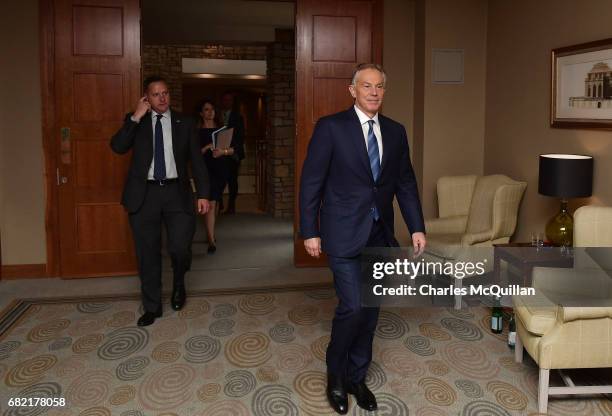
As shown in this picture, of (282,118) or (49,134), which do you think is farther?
(282,118)

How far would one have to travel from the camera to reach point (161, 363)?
146 inches

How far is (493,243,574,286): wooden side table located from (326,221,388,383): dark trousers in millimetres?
1354

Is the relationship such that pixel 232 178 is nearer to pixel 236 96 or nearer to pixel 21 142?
pixel 236 96

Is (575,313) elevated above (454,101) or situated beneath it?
situated beneath

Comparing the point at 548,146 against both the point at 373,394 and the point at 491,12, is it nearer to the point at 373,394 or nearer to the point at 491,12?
the point at 491,12

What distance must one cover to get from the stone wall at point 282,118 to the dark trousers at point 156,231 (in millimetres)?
4589

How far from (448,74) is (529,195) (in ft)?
4.74

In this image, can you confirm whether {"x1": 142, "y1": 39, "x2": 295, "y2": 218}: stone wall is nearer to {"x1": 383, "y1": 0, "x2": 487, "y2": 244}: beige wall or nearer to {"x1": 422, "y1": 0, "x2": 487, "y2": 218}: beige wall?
{"x1": 383, "y1": 0, "x2": 487, "y2": 244}: beige wall

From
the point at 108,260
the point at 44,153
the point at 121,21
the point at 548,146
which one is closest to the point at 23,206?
the point at 44,153

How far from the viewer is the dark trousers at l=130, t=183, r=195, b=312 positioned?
428 cm

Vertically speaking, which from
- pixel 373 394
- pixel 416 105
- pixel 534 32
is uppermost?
pixel 534 32

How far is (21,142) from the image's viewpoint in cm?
553

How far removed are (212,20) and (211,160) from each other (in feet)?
8.27

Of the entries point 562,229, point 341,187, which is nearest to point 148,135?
point 341,187
